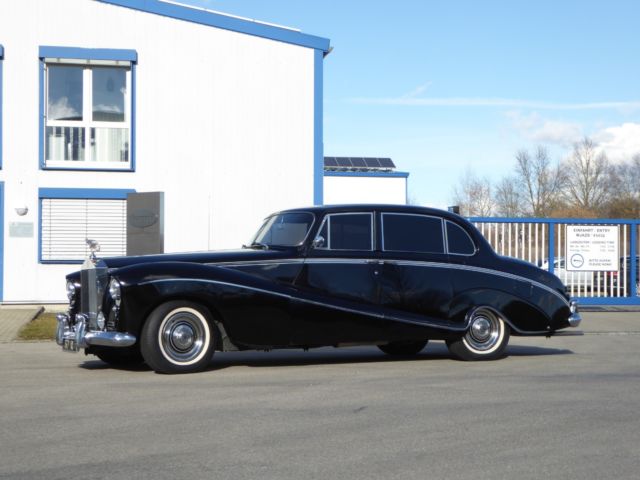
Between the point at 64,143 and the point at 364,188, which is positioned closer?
the point at 64,143

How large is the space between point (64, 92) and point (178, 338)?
12.6 m

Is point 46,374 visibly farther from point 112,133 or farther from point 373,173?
point 373,173

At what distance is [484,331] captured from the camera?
10.7 m

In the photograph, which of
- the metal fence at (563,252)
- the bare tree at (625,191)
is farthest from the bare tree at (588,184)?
the metal fence at (563,252)

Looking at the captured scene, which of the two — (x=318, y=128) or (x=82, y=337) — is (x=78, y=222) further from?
(x=82, y=337)

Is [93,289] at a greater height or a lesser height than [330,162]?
lesser

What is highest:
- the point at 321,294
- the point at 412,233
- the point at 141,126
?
the point at 141,126

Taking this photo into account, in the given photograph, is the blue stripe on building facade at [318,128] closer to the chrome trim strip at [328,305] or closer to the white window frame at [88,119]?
the white window frame at [88,119]

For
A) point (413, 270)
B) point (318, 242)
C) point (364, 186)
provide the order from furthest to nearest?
point (364, 186)
point (413, 270)
point (318, 242)

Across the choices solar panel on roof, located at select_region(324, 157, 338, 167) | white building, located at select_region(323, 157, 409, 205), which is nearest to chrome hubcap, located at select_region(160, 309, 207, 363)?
white building, located at select_region(323, 157, 409, 205)

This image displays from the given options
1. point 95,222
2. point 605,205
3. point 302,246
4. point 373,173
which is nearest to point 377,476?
point 302,246

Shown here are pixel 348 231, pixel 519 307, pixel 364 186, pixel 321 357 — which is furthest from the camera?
pixel 364 186

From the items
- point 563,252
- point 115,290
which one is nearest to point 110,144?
point 563,252

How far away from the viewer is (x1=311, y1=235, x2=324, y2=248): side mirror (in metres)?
10.1
